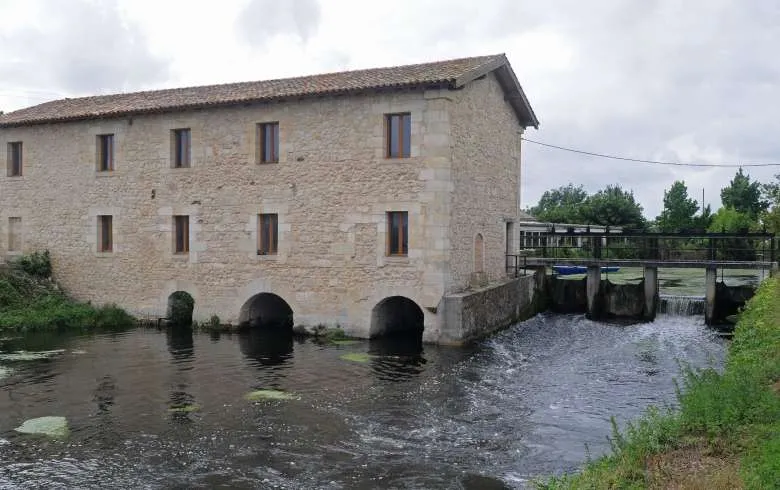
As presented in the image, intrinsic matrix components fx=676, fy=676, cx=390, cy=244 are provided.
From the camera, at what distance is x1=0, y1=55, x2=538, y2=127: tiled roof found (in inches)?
666

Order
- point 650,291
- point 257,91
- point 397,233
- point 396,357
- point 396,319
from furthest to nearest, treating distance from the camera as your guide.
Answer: point 650,291, point 257,91, point 396,319, point 397,233, point 396,357

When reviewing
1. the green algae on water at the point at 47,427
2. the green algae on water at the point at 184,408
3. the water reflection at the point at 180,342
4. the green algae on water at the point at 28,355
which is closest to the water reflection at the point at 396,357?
the green algae on water at the point at 184,408

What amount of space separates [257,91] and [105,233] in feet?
22.4

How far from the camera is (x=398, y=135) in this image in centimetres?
1731

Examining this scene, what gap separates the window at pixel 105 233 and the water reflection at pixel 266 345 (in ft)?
18.5

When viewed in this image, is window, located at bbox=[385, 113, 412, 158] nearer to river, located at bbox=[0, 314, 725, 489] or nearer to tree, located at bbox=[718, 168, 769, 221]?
river, located at bbox=[0, 314, 725, 489]

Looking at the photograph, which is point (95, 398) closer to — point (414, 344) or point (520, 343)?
point (414, 344)

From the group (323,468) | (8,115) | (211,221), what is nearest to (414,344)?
(211,221)

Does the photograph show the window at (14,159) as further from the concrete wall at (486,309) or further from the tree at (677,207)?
the tree at (677,207)

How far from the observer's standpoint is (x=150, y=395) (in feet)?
39.0

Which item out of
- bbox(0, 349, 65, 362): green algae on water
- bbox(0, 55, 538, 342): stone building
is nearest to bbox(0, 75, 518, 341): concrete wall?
bbox(0, 55, 538, 342): stone building

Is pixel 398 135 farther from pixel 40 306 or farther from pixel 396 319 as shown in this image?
pixel 40 306

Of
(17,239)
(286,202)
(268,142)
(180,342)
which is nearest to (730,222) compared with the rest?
(286,202)

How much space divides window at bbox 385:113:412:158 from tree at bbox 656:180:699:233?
4068cm
